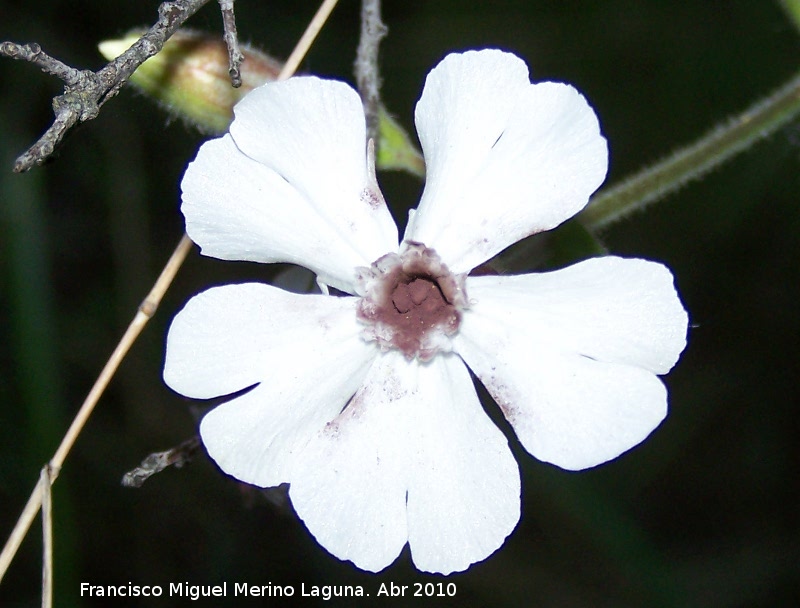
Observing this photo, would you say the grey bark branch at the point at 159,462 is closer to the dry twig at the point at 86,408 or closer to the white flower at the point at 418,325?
the dry twig at the point at 86,408

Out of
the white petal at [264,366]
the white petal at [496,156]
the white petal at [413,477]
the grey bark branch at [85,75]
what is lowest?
the white petal at [413,477]

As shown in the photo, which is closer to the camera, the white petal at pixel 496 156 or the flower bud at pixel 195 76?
the white petal at pixel 496 156

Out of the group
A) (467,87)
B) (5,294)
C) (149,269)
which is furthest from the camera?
(149,269)

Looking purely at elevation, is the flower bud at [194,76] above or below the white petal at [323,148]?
above

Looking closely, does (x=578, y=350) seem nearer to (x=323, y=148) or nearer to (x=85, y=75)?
(x=323, y=148)

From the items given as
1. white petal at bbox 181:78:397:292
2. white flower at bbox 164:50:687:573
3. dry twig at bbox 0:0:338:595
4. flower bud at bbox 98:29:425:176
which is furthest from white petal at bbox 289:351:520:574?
flower bud at bbox 98:29:425:176

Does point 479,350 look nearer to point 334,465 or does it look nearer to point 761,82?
point 334,465

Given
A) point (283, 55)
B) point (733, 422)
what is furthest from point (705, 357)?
point (283, 55)

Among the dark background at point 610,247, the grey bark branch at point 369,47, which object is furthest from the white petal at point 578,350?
the dark background at point 610,247
